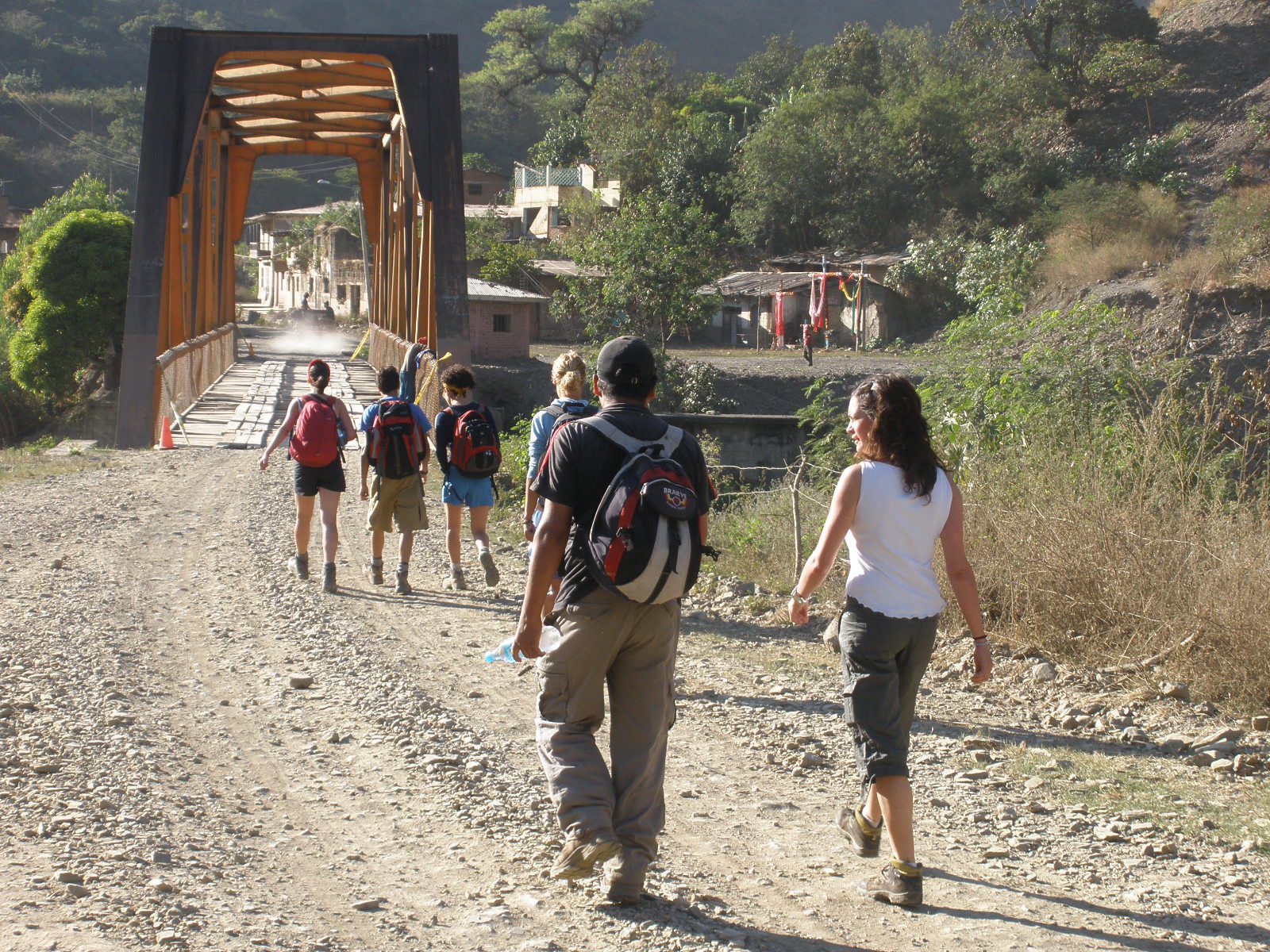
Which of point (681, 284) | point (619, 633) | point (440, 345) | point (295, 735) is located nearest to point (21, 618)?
point (295, 735)

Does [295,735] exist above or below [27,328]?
below

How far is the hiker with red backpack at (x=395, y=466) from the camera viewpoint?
754 cm

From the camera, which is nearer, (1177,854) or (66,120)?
(1177,854)

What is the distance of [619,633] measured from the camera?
133 inches

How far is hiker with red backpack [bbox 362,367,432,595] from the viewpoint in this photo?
754 centimetres

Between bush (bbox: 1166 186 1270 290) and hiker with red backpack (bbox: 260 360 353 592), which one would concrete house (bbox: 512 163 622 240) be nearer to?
bush (bbox: 1166 186 1270 290)

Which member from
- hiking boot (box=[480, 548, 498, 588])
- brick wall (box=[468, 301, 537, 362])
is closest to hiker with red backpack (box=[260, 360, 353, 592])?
hiking boot (box=[480, 548, 498, 588])

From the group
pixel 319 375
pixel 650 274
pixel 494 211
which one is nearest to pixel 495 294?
pixel 650 274

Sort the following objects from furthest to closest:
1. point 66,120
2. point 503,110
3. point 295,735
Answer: point 503,110 → point 66,120 → point 295,735

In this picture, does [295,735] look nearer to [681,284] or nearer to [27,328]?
[681,284]

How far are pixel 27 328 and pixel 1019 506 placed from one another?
32835 mm

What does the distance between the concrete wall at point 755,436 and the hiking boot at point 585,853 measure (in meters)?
19.3

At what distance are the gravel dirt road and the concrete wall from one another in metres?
15.4

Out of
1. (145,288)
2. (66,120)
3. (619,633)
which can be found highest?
(66,120)
